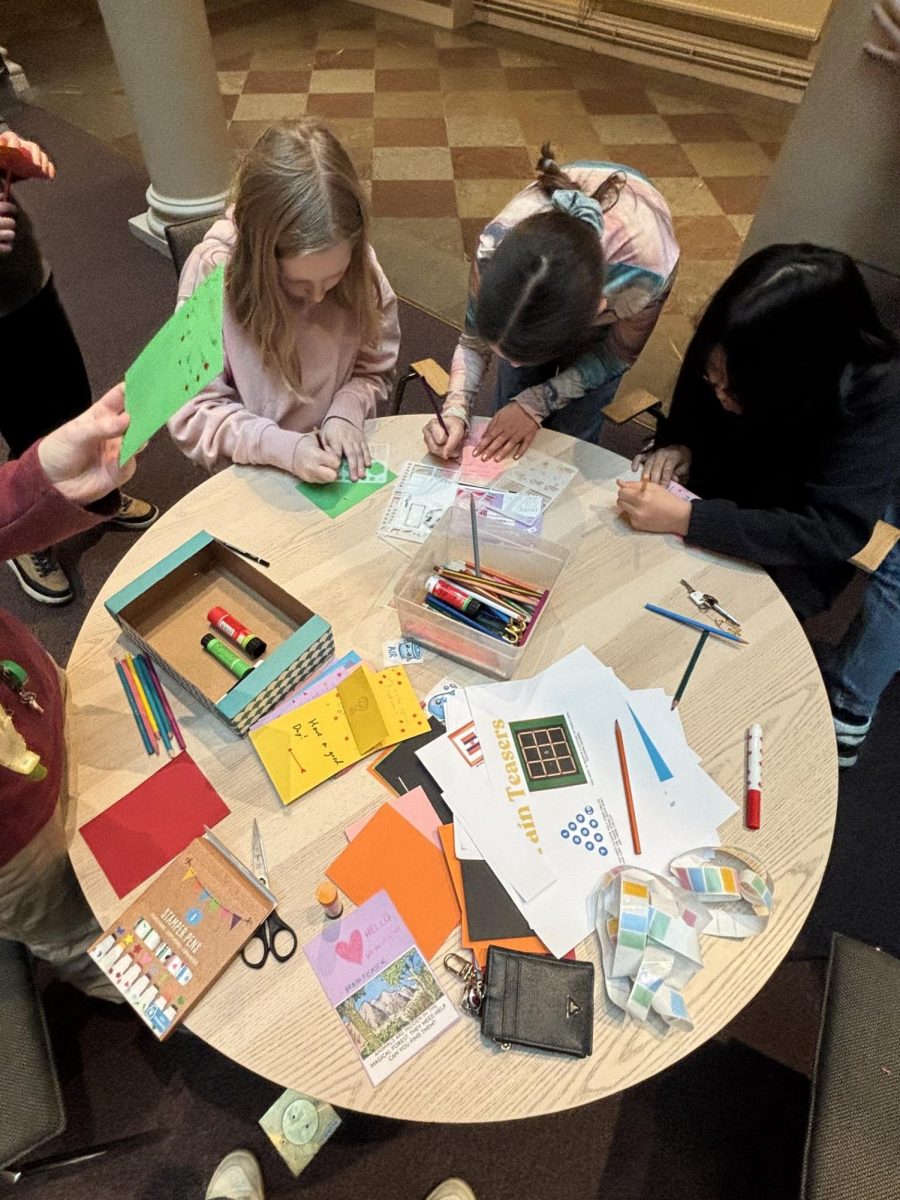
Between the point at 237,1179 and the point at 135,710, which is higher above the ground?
the point at 135,710

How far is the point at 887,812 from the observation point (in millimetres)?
1798

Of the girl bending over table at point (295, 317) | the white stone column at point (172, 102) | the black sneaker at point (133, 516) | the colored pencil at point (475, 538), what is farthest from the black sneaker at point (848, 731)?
the white stone column at point (172, 102)

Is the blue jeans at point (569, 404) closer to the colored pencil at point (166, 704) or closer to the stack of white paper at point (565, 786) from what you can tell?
the stack of white paper at point (565, 786)

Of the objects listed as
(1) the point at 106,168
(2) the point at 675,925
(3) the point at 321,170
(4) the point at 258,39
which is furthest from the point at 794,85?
(2) the point at 675,925

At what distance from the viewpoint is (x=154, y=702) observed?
3.49 feet

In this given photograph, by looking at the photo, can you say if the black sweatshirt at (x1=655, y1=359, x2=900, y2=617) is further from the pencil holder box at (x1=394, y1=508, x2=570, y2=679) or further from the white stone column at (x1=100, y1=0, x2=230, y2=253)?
the white stone column at (x1=100, y1=0, x2=230, y2=253)

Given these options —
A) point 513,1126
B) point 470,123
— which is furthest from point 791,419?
point 470,123

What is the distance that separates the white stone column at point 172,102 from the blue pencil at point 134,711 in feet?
8.76

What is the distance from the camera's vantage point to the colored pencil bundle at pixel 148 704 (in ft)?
3.40

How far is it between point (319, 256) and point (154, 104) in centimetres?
221

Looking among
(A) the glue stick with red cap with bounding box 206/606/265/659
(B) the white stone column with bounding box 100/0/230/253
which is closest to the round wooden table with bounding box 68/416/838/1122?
(A) the glue stick with red cap with bounding box 206/606/265/659

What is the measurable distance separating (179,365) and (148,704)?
529 millimetres

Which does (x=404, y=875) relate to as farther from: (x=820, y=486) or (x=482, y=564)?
(x=820, y=486)

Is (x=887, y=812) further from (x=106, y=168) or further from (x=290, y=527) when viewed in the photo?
(x=106, y=168)
